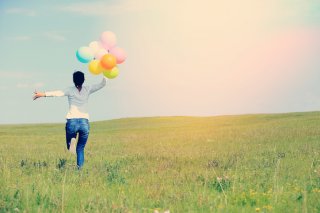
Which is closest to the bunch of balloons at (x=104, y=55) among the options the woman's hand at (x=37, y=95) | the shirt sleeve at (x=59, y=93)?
the shirt sleeve at (x=59, y=93)

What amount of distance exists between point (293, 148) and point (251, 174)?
6.92 metres

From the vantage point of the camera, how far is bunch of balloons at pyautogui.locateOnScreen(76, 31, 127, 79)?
1209cm

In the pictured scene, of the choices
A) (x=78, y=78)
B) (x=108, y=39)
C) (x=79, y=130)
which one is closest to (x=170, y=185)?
(x=79, y=130)

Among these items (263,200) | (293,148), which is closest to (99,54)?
(263,200)

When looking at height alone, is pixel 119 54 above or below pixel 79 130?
above

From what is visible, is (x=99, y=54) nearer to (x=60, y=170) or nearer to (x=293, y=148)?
(x=60, y=170)

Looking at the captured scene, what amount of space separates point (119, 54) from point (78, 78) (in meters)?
1.28

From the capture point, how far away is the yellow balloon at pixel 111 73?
1245cm

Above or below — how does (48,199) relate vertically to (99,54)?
below

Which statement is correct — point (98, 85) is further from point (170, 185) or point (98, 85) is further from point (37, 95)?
point (170, 185)

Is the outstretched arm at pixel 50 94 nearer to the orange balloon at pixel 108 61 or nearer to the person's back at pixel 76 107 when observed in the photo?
the person's back at pixel 76 107

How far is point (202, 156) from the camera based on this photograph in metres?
15.5

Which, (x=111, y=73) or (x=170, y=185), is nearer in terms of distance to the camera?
(x=170, y=185)

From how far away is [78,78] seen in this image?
1202 cm
